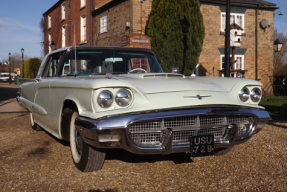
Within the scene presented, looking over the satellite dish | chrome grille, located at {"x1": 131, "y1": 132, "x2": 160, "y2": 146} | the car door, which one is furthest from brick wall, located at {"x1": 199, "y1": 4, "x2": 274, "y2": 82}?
chrome grille, located at {"x1": 131, "y1": 132, "x2": 160, "y2": 146}

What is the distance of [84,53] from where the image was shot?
13.3 ft

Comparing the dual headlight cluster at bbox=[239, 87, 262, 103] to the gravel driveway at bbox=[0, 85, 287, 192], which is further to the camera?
the dual headlight cluster at bbox=[239, 87, 262, 103]

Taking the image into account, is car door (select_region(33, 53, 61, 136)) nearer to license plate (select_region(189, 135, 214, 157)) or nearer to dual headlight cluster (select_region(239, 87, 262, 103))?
license plate (select_region(189, 135, 214, 157))

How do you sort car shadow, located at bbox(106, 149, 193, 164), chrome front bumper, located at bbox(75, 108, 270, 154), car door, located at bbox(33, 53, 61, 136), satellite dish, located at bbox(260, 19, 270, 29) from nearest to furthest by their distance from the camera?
chrome front bumper, located at bbox(75, 108, 270, 154) < car shadow, located at bbox(106, 149, 193, 164) < car door, located at bbox(33, 53, 61, 136) < satellite dish, located at bbox(260, 19, 270, 29)

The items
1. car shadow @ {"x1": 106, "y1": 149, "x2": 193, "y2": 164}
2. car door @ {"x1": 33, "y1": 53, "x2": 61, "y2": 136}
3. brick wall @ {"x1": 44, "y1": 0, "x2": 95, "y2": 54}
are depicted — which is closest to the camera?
car shadow @ {"x1": 106, "y1": 149, "x2": 193, "y2": 164}

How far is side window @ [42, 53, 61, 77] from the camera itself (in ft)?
13.9

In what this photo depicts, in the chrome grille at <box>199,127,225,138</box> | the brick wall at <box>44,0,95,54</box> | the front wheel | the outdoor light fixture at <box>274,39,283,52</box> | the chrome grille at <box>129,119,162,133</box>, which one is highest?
the brick wall at <box>44,0,95,54</box>

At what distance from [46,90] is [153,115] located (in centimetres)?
203

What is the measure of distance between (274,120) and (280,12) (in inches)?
547

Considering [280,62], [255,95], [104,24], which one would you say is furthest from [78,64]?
[280,62]

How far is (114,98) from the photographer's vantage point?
8.73 ft

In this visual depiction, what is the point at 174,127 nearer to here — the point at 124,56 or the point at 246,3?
the point at 124,56

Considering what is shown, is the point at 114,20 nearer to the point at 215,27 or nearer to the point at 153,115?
the point at 215,27

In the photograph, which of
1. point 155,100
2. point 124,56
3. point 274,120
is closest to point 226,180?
point 155,100
